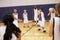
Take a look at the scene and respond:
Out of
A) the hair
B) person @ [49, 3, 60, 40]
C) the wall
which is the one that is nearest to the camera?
the hair

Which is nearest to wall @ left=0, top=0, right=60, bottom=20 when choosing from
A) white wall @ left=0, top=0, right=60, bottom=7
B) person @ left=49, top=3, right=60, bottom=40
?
white wall @ left=0, top=0, right=60, bottom=7

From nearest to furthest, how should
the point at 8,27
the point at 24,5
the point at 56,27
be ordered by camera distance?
the point at 8,27
the point at 56,27
the point at 24,5

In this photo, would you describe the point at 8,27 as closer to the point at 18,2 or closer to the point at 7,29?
the point at 7,29

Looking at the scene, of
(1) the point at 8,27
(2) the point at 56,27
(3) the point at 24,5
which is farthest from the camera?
(3) the point at 24,5

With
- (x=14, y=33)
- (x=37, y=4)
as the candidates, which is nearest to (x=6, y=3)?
(x=37, y=4)

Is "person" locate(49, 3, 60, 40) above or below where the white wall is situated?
above

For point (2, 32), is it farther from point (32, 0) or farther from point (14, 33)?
point (32, 0)

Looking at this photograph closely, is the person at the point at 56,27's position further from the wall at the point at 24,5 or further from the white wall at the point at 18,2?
the white wall at the point at 18,2

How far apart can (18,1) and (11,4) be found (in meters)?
0.64

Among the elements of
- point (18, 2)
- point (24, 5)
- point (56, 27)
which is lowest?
point (24, 5)

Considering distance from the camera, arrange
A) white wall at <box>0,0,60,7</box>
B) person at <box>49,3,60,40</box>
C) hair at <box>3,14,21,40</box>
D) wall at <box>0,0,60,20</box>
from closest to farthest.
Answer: hair at <box>3,14,21,40</box> < person at <box>49,3,60,40</box> < wall at <box>0,0,60,20</box> < white wall at <box>0,0,60,7</box>

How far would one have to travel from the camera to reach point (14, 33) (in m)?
2.33

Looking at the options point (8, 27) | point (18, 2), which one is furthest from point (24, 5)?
point (8, 27)

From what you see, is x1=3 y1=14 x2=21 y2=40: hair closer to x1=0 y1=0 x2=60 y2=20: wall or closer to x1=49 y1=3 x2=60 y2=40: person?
x1=49 y1=3 x2=60 y2=40: person
